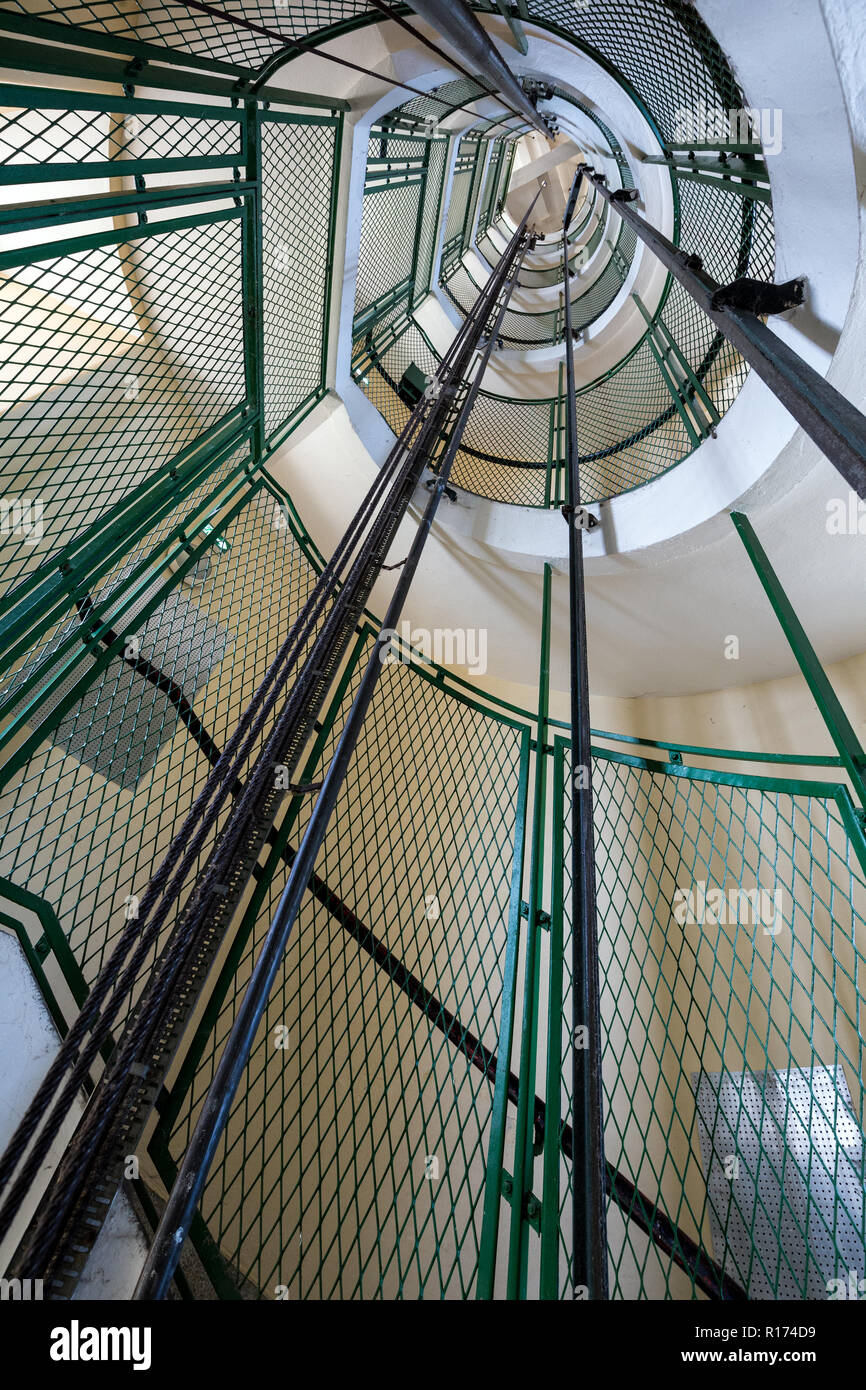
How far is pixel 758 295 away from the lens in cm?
184

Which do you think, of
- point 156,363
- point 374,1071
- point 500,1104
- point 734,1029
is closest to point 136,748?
point 156,363

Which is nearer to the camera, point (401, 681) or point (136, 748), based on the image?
point (136, 748)

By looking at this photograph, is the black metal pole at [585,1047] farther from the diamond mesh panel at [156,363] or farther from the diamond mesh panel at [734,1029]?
the diamond mesh panel at [156,363]

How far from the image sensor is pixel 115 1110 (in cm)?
107

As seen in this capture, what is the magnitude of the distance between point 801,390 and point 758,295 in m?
0.83

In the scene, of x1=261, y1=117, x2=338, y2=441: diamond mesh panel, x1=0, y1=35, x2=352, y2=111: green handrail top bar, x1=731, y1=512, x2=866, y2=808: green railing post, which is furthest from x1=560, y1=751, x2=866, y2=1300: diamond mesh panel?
x1=0, y1=35, x2=352, y2=111: green handrail top bar

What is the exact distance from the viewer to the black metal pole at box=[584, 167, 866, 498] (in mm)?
1084

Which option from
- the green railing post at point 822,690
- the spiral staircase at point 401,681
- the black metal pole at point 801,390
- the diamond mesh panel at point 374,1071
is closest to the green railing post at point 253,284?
the spiral staircase at point 401,681

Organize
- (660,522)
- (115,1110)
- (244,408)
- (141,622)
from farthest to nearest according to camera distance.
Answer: (660,522) → (244,408) → (141,622) → (115,1110)

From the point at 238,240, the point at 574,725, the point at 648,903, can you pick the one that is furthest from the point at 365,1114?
the point at 238,240

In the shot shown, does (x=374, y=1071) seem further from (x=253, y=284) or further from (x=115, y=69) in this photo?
(x=115, y=69)

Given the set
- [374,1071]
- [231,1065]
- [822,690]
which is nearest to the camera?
[231,1065]
